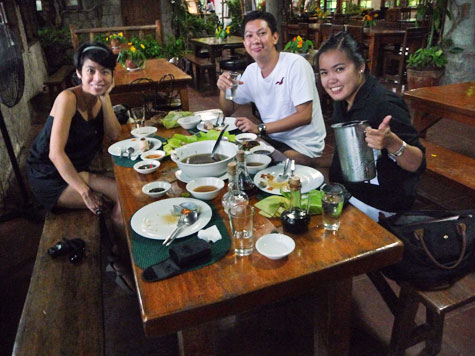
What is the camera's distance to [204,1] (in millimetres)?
17188

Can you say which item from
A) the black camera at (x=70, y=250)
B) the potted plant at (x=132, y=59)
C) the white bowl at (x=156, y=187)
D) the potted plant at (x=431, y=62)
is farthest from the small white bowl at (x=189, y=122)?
the potted plant at (x=431, y=62)

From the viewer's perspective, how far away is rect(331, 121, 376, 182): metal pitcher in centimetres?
144

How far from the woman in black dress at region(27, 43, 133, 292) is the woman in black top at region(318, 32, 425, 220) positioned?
1315 mm

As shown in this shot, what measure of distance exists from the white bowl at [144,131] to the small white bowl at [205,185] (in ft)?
2.92

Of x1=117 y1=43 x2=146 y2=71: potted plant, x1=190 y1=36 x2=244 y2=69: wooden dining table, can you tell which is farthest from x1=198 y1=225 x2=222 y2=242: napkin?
x1=190 y1=36 x2=244 y2=69: wooden dining table

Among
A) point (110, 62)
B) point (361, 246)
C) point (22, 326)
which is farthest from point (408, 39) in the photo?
point (22, 326)

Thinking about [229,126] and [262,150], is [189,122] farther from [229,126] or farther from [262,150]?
[262,150]

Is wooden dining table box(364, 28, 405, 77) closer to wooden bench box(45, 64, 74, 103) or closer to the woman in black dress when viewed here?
wooden bench box(45, 64, 74, 103)

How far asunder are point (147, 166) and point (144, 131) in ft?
1.98

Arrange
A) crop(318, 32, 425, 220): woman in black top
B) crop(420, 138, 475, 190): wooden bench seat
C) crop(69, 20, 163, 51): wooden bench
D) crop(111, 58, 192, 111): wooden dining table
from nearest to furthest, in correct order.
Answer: crop(318, 32, 425, 220): woman in black top, crop(420, 138, 475, 190): wooden bench seat, crop(111, 58, 192, 111): wooden dining table, crop(69, 20, 163, 51): wooden bench

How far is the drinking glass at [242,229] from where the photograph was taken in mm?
1214

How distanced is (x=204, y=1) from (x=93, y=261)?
17536 mm

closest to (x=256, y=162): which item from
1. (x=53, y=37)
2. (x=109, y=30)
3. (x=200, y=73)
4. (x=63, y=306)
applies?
(x=63, y=306)

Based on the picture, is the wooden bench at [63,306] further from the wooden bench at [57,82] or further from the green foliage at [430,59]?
the green foliage at [430,59]
